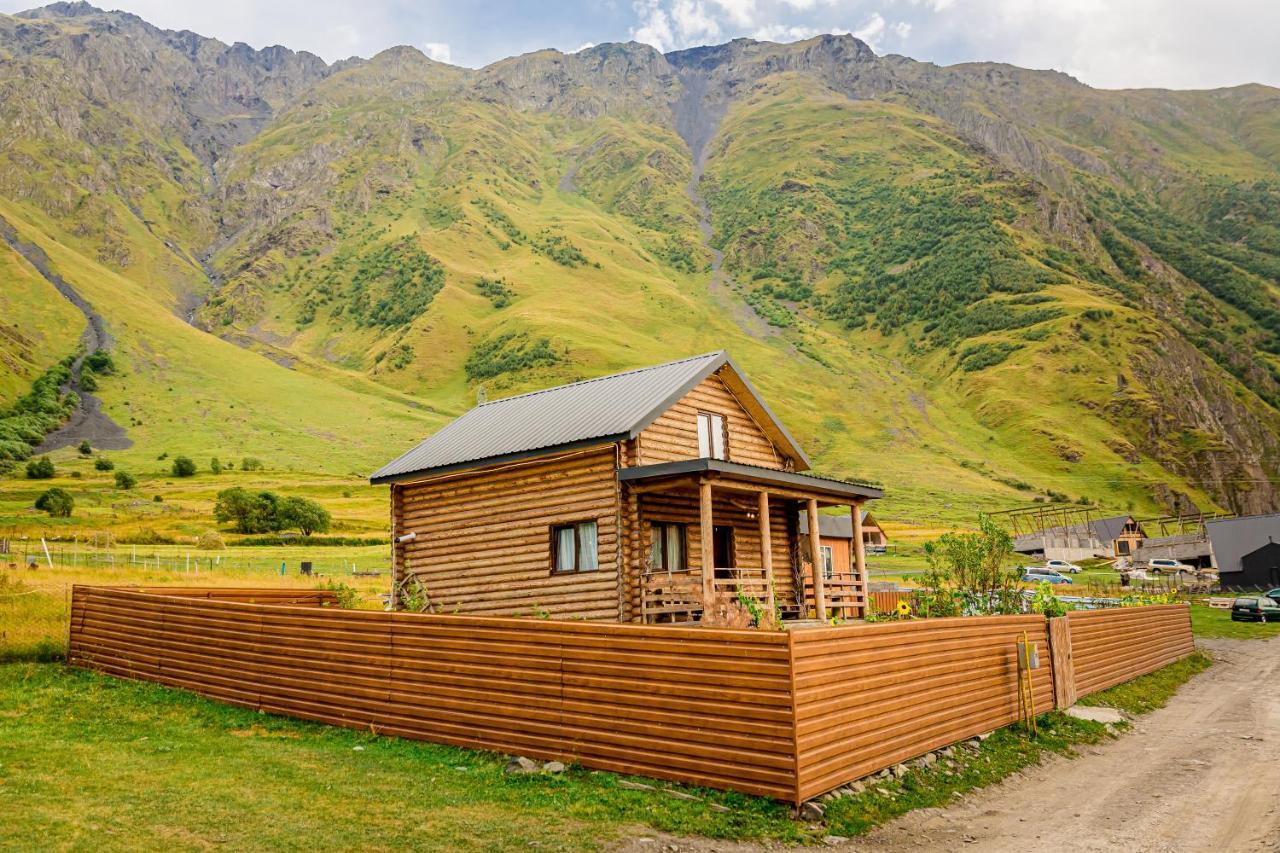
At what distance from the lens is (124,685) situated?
645 inches

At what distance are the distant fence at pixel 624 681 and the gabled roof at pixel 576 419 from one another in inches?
330

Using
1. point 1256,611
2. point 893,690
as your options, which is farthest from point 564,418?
point 1256,611

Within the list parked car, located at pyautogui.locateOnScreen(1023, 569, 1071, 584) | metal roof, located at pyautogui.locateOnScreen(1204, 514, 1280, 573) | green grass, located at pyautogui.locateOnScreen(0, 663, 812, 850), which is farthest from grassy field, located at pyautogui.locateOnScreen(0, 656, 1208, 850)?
metal roof, located at pyautogui.locateOnScreen(1204, 514, 1280, 573)

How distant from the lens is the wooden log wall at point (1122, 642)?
19406 millimetres

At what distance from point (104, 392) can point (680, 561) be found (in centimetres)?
12778

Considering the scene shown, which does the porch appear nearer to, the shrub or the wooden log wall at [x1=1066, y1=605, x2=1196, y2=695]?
the wooden log wall at [x1=1066, y1=605, x2=1196, y2=695]

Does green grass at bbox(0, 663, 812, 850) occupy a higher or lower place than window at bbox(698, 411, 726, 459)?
lower

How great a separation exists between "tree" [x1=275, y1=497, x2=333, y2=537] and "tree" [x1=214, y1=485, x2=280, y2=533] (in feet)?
1.98

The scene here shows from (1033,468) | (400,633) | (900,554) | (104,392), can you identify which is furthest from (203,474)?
(1033,468)

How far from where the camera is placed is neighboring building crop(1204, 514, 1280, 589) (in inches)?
2382

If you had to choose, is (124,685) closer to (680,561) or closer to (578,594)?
(578,594)

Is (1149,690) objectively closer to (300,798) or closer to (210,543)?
(300,798)

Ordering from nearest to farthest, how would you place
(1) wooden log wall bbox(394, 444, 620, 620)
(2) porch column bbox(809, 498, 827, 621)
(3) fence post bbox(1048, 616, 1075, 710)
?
(3) fence post bbox(1048, 616, 1075, 710) → (1) wooden log wall bbox(394, 444, 620, 620) → (2) porch column bbox(809, 498, 827, 621)

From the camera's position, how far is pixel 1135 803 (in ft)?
39.2
